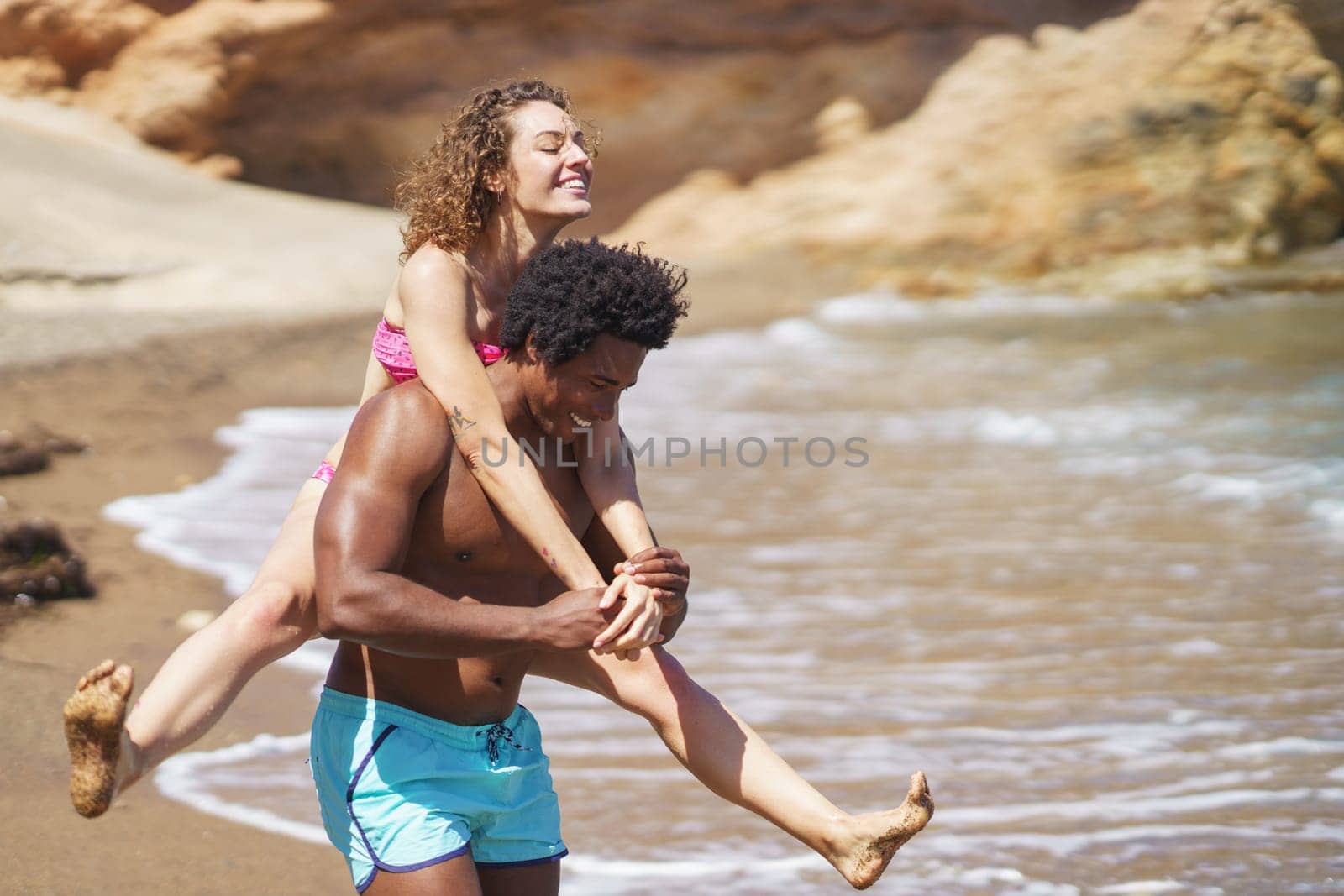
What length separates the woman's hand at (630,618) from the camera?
2.47 m

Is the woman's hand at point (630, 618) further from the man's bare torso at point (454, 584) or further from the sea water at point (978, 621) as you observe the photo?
the sea water at point (978, 621)

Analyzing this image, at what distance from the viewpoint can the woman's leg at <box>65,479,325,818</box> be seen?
231 centimetres

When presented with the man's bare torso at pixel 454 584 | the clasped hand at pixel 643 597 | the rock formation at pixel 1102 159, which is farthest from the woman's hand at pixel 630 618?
the rock formation at pixel 1102 159

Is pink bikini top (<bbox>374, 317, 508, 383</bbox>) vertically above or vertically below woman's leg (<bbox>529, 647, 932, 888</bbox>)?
above

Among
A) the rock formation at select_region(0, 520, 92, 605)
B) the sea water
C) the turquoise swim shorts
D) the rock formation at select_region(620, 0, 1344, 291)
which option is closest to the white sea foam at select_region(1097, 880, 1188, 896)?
the sea water

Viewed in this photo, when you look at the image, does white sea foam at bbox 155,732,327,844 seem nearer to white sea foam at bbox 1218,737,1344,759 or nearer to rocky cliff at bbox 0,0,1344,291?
white sea foam at bbox 1218,737,1344,759

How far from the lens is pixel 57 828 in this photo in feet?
11.7

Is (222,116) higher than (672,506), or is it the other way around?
(222,116)

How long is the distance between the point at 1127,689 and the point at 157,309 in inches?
289

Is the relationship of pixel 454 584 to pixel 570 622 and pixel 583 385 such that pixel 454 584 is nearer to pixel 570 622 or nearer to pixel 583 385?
pixel 570 622

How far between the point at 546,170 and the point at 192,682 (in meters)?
1.23

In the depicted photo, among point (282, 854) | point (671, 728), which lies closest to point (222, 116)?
point (282, 854)

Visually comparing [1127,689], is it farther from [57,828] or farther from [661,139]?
[661,139]

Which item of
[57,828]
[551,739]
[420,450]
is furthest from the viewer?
[551,739]
